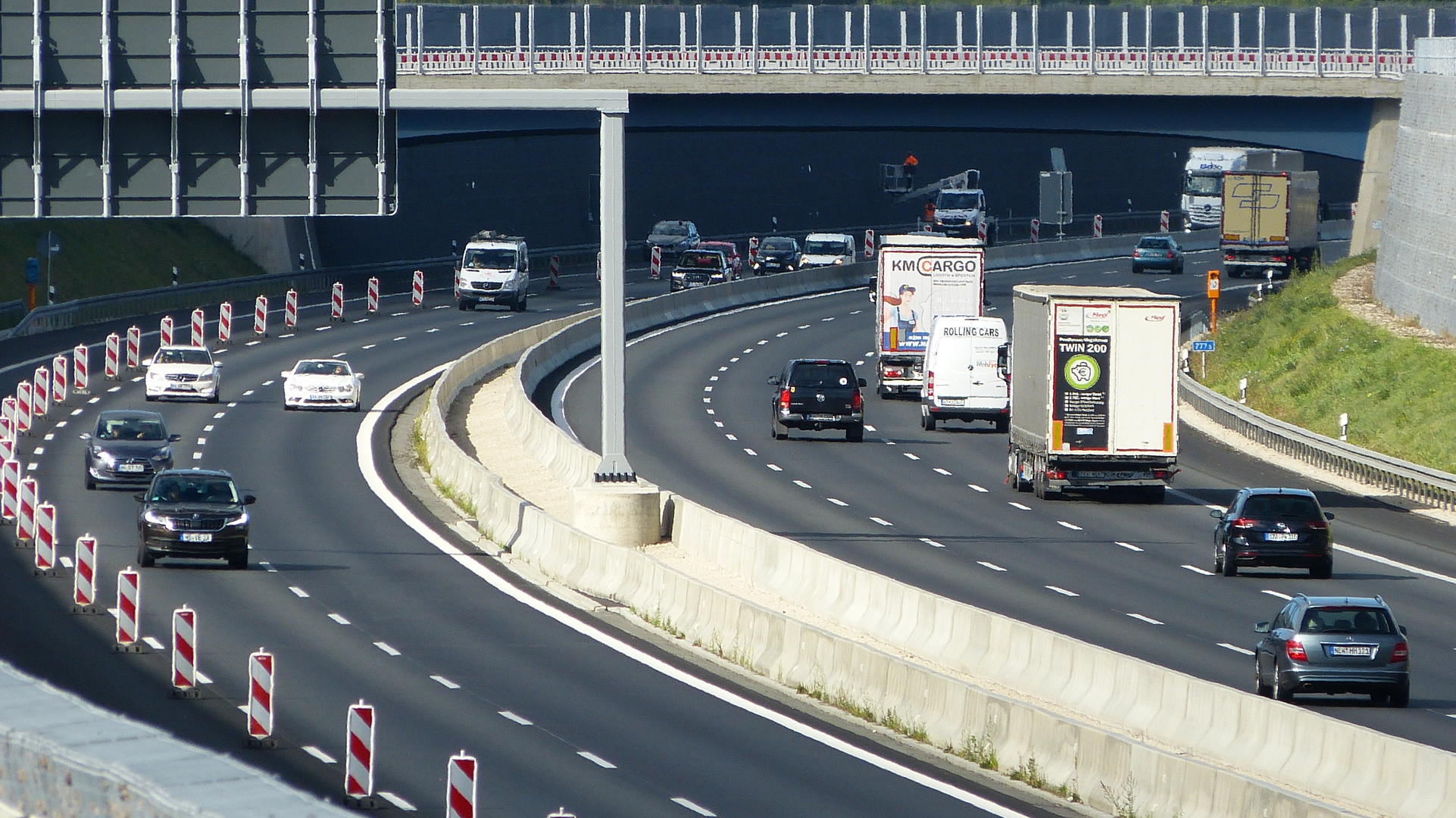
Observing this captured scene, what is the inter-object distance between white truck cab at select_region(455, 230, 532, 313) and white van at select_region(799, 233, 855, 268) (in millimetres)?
16522

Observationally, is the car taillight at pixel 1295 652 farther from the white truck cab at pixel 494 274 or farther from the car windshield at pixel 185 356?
the white truck cab at pixel 494 274

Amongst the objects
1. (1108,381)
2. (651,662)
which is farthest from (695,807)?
(1108,381)

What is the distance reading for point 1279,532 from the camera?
34250 mm

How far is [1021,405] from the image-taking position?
44.1 meters

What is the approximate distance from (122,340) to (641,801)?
49768 mm

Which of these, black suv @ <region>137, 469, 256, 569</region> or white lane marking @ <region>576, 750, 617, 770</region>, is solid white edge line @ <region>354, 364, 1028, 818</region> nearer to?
white lane marking @ <region>576, 750, 617, 770</region>

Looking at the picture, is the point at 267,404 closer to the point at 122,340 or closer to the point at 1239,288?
the point at 122,340

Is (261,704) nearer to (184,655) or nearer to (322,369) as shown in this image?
(184,655)

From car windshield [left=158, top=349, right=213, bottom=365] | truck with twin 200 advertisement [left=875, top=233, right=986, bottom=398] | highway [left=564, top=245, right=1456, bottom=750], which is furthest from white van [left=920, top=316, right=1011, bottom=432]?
car windshield [left=158, top=349, right=213, bottom=365]

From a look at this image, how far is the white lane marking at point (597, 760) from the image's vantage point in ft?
69.9

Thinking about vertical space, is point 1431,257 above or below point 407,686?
above

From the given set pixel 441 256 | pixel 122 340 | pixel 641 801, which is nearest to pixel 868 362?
pixel 122 340

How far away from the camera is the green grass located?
77.4 metres

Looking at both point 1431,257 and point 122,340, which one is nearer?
point 1431,257
